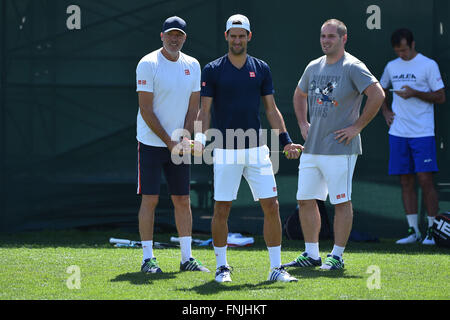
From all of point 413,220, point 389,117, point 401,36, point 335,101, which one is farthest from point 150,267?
point 401,36

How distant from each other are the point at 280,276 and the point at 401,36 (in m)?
3.79

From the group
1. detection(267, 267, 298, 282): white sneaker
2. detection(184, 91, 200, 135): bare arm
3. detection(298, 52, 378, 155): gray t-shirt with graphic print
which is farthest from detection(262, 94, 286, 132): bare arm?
detection(267, 267, 298, 282): white sneaker

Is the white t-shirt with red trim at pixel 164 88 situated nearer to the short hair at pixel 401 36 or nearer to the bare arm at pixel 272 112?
the bare arm at pixel 272 112

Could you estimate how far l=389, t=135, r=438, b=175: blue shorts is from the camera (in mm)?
8312

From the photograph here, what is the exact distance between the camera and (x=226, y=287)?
18.1 ft

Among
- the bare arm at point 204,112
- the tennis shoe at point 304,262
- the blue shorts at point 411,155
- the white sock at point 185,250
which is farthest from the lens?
the blue shorts at point 411,155

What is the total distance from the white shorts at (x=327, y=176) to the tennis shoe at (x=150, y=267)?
1.45m

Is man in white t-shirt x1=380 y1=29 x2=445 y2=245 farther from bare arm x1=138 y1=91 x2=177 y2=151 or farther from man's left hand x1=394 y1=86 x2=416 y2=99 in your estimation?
bare arm x1=138 y1=91 x2=177 y2=151

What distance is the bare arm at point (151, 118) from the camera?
20.4ft

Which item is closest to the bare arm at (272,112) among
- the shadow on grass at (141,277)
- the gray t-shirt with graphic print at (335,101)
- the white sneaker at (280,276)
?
the gray t-shirt with graphic print at (335,101)

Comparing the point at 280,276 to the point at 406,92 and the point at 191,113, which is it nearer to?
the point at 191,113

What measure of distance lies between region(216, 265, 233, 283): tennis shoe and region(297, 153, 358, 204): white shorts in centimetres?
122

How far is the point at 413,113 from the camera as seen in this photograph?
8.38m

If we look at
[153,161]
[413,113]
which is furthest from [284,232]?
[153,161]
